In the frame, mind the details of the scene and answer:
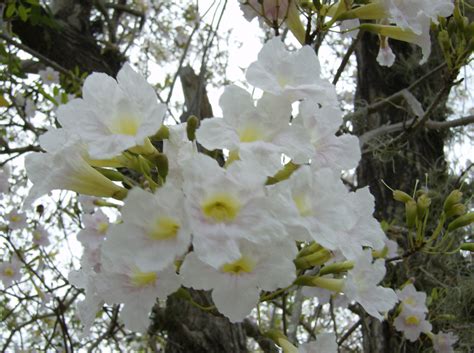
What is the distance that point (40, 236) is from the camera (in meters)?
3.68

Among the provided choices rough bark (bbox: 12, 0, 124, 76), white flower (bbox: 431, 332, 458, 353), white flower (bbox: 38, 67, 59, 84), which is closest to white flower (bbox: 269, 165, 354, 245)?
white flower (bbox: 431, 332, 458, 353)

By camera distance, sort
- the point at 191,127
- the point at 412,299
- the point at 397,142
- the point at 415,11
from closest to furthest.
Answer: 1. the point at 191,127
2. the point at 415,11
3. the point at 412,299
4. the point at 397,142

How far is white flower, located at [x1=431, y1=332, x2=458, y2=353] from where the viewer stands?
2.17 metres

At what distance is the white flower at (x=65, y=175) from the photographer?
2.88ft

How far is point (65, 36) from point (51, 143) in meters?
3.18

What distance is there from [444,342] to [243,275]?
1.70 metres

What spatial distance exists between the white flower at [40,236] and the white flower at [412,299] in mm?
2486

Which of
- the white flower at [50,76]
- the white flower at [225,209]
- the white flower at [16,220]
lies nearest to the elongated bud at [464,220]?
the white flower at [225,209]

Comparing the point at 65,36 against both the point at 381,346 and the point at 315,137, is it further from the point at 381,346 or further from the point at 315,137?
the point at 315,137

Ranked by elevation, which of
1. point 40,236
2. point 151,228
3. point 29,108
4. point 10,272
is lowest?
point 151,228

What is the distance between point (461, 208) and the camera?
1387 mm

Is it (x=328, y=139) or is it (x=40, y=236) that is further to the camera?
(x=40, y=236)

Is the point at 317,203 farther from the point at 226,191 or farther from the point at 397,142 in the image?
the point at 397,142

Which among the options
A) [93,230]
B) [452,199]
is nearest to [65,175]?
[452,199]
